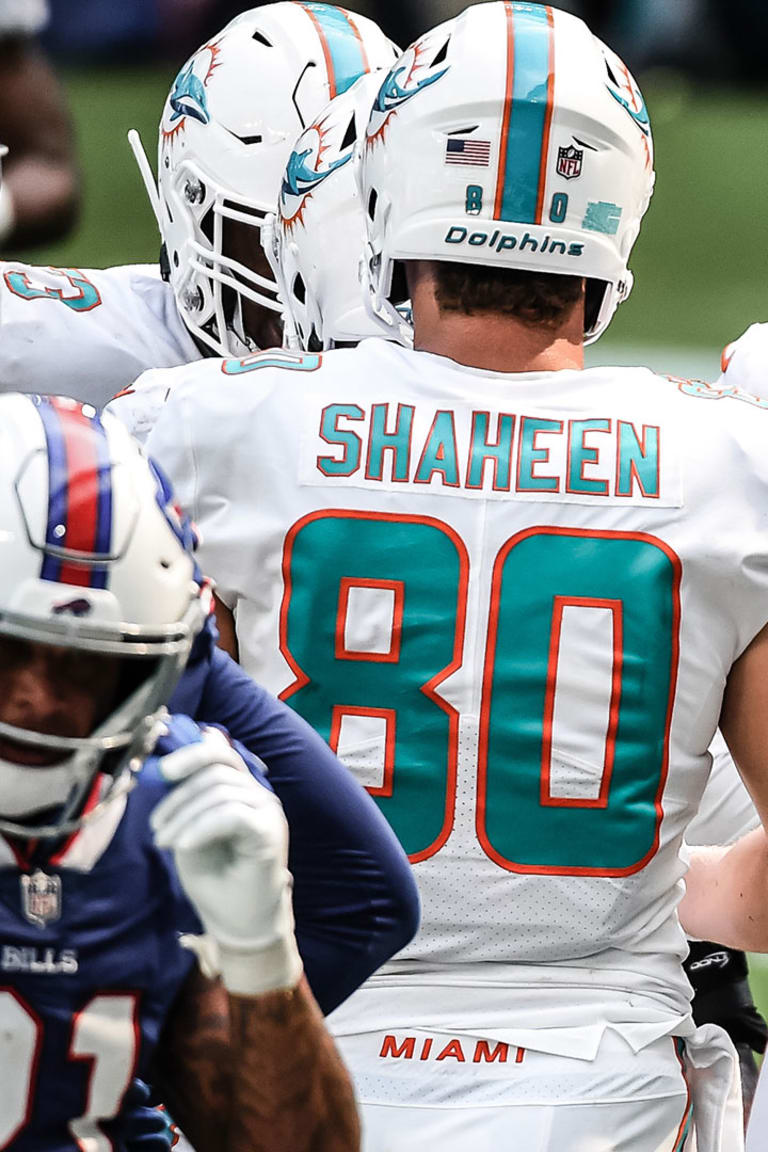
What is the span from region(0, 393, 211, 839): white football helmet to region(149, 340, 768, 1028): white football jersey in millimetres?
536

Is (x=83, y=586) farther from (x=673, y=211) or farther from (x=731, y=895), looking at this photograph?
(x=673, y=211)

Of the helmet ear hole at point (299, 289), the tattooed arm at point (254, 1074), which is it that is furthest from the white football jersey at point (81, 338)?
the tattooed arm at point (254, 1074)

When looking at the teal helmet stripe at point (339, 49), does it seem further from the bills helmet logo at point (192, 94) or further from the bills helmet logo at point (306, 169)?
the bills helmet logo at point (306, 169)

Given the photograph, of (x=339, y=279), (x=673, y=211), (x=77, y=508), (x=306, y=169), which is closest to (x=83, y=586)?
(x=77, y=508)

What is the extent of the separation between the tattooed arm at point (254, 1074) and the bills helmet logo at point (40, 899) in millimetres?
146

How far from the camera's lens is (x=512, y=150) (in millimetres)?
2395

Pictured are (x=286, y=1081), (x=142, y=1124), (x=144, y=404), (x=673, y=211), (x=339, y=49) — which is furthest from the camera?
(x=673, y=211)

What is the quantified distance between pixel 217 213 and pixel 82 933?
180cm

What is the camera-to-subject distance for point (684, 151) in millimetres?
12266

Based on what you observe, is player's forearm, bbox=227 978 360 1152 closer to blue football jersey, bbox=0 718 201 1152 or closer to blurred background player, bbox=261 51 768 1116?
blue football jersey, bbox=0 718 201 1152

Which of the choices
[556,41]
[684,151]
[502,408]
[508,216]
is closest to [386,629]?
[502,408]

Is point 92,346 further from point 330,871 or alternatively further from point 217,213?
point 330,871

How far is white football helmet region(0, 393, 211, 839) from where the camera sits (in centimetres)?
163

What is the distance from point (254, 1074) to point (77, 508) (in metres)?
0.49
